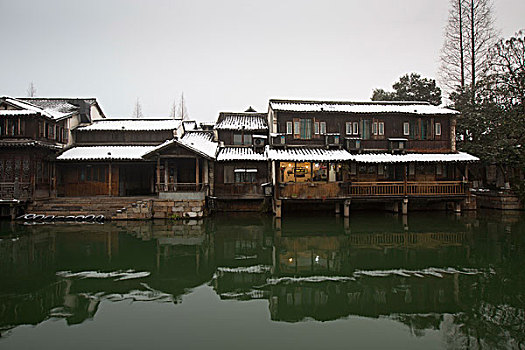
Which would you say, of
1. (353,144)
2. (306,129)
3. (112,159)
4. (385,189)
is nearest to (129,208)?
(112,159)

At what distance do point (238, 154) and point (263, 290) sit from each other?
1514cm

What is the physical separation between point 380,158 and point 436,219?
4817mm

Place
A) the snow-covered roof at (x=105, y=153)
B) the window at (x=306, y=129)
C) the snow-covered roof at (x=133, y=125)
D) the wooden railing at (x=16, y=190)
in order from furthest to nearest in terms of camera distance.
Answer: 1. the snow-covered roof at (x=133, y=125)
2. the window at (x=306, y=129)
3. the snow-covered roof at (x=105, y=153)
4. the wooden railing at (x=16, y=190)

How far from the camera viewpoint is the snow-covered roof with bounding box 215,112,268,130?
78.5 feet

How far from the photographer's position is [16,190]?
19.3 metres

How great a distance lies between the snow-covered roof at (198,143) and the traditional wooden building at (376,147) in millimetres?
4181

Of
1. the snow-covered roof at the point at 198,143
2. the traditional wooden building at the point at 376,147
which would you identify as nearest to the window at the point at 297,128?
the traditional wooden building at the point at 376,147

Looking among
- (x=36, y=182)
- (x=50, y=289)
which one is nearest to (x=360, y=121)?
(x=50, y=289)

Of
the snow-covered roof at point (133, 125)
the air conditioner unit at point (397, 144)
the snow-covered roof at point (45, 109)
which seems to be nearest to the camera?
the snow-covered roof at point (45, 109)

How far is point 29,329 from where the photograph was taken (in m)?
6.14

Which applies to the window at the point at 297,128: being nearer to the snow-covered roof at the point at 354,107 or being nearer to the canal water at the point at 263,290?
the snow-covered roof at the point at 354,107

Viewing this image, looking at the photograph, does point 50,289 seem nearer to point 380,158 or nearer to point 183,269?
point 183,269

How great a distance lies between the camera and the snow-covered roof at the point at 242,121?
23938mm

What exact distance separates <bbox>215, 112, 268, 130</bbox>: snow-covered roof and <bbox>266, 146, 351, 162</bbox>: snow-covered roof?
12.8 ft
